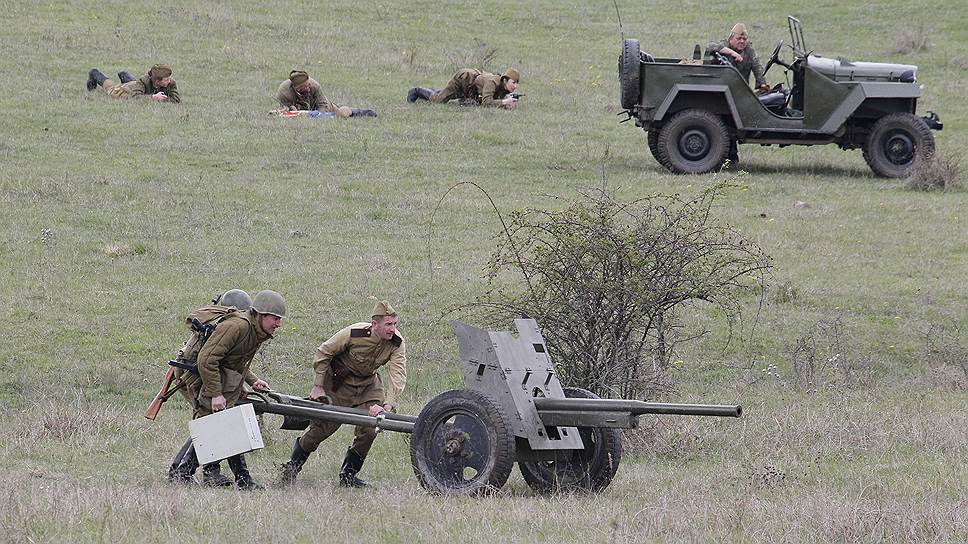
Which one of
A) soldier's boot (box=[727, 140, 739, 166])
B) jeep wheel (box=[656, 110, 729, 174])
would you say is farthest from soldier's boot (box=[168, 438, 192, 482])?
soldier's boot (box=[727, 140, 739, 166])

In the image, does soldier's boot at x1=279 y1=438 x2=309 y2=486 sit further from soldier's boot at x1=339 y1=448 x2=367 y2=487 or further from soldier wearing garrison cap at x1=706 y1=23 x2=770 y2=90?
soldier wearing garrison cap at x1=706 y1=23 x2=770 y2=90

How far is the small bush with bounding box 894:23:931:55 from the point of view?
30.2 m

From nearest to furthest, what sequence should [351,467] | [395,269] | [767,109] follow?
[351,467]
[395,269]
[767,109]

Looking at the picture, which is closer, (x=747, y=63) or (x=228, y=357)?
(x=228, y=357)

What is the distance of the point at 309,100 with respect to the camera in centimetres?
2298

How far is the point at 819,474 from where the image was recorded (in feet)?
29.7

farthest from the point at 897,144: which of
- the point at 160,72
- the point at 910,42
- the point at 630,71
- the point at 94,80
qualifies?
the point at 94,80

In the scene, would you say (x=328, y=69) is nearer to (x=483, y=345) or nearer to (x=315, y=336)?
(x=315, y=336)

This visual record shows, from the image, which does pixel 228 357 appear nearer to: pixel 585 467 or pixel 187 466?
pixel 187 466

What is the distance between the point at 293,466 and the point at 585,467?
1.94 m

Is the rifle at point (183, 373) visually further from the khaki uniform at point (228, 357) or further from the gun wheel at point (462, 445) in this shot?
the gun wheel at point (462, 445)

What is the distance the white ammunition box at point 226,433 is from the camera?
8.67m

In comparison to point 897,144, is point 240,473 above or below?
below

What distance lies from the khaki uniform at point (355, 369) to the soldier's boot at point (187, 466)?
75 cm
